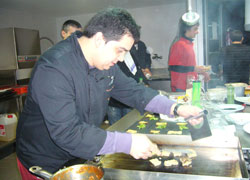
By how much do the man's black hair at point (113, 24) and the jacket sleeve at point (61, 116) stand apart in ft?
0.89

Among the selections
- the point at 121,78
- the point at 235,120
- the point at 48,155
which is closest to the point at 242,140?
the point at 235,120

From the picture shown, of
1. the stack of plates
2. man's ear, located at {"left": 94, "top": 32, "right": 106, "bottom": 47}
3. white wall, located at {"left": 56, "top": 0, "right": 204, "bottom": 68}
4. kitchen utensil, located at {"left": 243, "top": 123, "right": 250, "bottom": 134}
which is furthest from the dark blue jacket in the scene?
white wall, located at {"left": 56, "top": 0, "right": 204, "bottom": 68}

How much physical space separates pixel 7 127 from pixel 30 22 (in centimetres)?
325

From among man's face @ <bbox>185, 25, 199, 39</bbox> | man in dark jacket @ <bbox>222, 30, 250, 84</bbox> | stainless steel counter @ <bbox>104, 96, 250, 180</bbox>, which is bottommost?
stainless steel counter @ <bbox>104, 96, 250, 180</bbox>

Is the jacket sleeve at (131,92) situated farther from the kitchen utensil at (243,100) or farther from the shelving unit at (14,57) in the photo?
the shelving unit at (14,57)

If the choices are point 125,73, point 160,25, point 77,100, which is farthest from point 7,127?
point 160,25

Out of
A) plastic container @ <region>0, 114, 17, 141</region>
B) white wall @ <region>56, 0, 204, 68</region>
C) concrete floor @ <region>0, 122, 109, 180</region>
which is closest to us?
concrete floor @ <region>0, 122, 109, 180</region>

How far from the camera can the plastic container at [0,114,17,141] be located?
343 cm

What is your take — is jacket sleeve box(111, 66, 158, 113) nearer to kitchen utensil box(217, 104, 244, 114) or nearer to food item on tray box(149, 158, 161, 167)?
food item on tray box(149, 158, 161, 167)

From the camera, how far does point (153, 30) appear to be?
5.90m

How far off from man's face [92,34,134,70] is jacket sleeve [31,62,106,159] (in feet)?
0.71

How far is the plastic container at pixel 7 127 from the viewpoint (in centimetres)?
343

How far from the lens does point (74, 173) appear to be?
2.93 feet

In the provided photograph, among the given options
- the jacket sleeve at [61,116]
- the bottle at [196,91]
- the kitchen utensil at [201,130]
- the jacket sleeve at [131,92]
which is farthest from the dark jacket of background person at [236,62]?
the jacket sleeve at [61,116]
